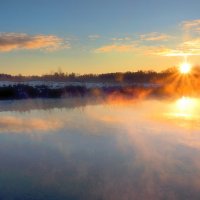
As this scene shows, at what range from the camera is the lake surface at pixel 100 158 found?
194 inches

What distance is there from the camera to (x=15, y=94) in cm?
1983

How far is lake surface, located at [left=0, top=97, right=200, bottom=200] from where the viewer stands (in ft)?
16.2

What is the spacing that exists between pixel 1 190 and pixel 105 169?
1705mm

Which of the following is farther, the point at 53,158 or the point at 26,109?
the point at 26,109

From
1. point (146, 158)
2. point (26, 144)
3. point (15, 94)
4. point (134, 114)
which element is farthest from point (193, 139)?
point (15, 94)

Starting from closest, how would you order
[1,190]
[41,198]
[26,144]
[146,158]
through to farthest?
[41,198]
[1,190]
[146,158]
[26,144]

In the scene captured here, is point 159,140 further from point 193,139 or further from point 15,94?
point 15,94

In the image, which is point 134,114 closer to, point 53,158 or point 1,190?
point 53,158

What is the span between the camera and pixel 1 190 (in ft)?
16.1

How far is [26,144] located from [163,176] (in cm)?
347

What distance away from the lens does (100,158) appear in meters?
6.59

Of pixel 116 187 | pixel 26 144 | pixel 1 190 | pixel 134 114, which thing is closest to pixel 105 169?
pixel 116 187

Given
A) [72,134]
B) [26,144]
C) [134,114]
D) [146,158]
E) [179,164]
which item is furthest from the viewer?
[134,114]

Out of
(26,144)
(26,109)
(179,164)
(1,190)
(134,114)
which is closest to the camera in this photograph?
(1,190)
